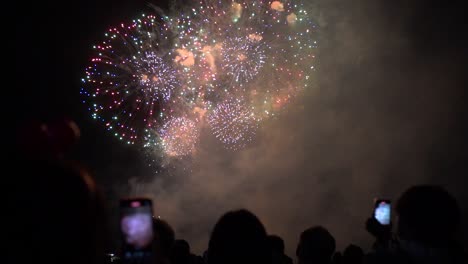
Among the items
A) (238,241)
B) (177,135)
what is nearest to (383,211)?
(238,241)

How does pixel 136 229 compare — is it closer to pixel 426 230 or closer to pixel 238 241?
pixel 238 241

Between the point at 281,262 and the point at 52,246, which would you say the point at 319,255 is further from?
the point at 52,246

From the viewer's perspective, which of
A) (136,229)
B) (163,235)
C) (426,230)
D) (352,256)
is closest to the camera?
(136,229)

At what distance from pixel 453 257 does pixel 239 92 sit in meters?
11.1

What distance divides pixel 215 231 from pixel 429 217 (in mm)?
1205

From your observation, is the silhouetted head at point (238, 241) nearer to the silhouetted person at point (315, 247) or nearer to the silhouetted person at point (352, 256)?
the silhouetted person at point (315, 247)

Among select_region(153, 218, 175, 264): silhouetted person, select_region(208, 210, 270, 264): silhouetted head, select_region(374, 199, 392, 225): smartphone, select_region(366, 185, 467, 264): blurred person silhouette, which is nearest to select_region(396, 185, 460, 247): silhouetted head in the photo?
select_region(366, 185, 467, 264): blurred person silhouette

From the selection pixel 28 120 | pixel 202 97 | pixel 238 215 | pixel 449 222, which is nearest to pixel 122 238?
pixel 238 215

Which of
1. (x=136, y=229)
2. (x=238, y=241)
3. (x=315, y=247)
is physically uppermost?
(x=136, y=229)

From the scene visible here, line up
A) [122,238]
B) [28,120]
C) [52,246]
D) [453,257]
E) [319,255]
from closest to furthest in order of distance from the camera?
[52,246]
[28,120]
[122,238]
[453,257]
[319,255]

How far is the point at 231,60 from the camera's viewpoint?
1254 centimetres

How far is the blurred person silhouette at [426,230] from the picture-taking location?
2.54 m

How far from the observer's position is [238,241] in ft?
7.72

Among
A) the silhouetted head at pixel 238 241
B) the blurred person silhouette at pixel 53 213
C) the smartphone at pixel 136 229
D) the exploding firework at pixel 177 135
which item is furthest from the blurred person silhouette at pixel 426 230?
the exploding firework at pixel 177 135
